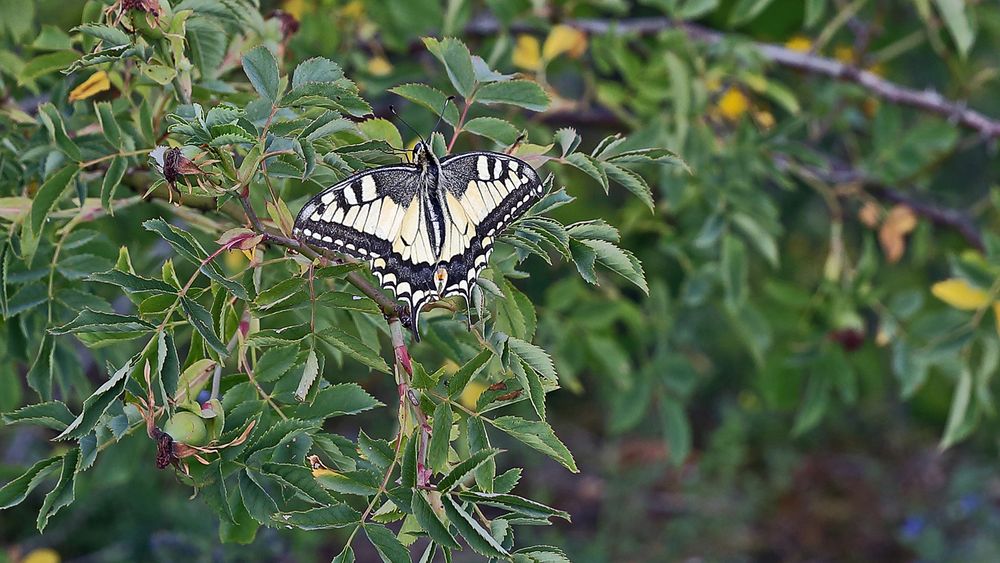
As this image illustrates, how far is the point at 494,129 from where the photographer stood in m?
1.10

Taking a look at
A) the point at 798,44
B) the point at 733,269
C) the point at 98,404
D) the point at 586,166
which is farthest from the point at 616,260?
the point at 798,44

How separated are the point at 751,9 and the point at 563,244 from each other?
3.23ft

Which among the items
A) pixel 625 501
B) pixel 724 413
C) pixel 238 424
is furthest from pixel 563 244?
pixel 724 413

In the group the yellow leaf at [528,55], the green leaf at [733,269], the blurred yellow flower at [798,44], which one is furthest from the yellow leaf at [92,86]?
the blurred yellow flower at [798,44]

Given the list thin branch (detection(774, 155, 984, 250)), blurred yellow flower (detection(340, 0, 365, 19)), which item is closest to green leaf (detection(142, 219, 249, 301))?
blurred yellow flower (detection(340, 0, 365, 19))

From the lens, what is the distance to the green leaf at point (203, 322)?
0.89 m

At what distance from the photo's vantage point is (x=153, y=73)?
95 centimetres

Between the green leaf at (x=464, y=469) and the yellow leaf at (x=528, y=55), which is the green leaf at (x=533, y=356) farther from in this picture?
the yellow leaf at (x=528, y=55)

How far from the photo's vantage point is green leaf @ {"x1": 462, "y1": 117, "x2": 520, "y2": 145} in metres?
1.09

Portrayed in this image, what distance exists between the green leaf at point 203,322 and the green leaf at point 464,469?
0.78 ft

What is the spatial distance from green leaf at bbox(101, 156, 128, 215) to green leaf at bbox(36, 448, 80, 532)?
0.94ft

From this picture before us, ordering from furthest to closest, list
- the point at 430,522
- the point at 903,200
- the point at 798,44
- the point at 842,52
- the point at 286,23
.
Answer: the point at 842,52
the point at 798,44
the point at 903,200
the point at 286,23
the point at 430,522

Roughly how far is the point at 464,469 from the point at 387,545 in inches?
4.2

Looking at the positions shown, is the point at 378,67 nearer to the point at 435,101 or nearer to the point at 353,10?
the point at 353,10
